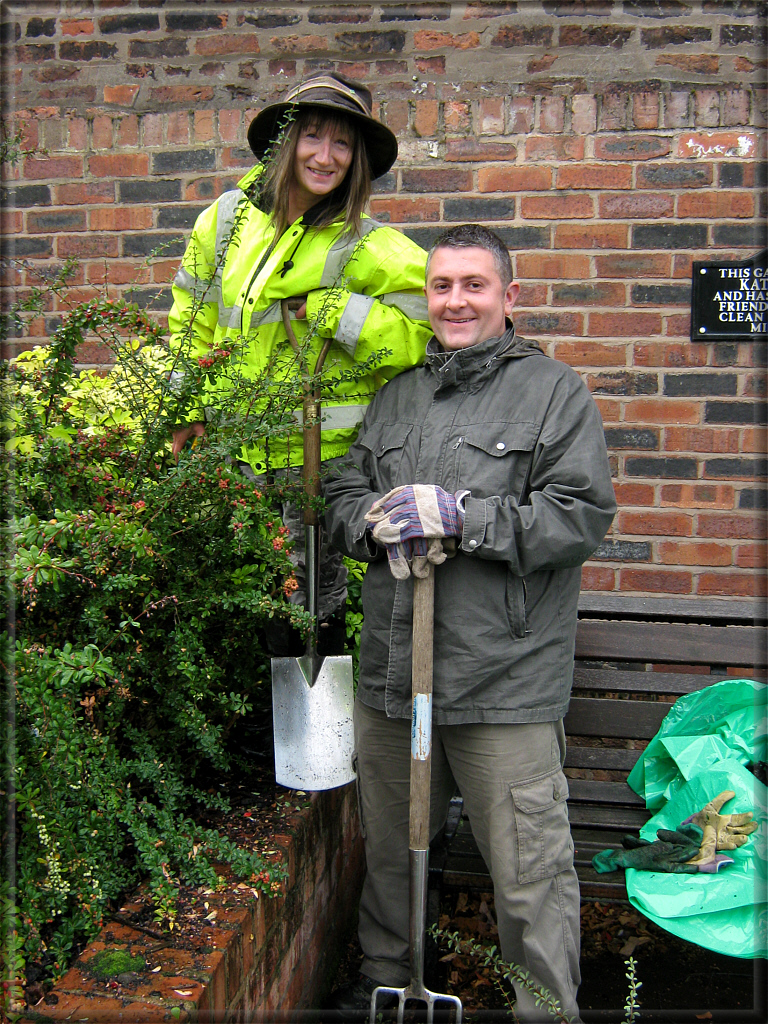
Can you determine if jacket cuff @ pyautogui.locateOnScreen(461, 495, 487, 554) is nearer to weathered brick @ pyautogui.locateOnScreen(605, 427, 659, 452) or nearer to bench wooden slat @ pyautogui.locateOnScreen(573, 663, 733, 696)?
bench wooden slat @ pyautogui.locateOnScreen(573, 663, 733, 696)

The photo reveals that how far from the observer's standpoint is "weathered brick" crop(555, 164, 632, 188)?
338 centimetres

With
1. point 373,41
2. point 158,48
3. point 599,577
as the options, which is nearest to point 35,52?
point 158,48

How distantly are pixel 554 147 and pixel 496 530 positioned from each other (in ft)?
7.33

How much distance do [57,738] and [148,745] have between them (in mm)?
425

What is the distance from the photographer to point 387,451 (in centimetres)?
223

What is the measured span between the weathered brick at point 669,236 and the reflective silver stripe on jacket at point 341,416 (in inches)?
66.8

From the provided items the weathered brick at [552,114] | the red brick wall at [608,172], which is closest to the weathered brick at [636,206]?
the red brick wall at [608,172]

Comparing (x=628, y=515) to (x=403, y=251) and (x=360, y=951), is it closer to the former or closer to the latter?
(x=403, y=251)

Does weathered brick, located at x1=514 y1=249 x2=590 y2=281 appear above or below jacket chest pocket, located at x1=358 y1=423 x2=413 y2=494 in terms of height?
above

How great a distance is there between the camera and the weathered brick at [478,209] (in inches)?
137

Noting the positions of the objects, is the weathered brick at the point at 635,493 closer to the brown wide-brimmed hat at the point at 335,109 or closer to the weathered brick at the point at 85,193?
the brown wide-brimmed hat at the point at 335,109

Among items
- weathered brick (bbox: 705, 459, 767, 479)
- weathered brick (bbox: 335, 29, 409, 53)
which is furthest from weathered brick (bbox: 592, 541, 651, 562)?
weathered brick (bbox: 335, 29, 409, 53)

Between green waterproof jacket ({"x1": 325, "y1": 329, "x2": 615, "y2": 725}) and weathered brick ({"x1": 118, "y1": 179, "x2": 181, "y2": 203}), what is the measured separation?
2109 millimetres

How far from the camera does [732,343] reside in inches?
133
